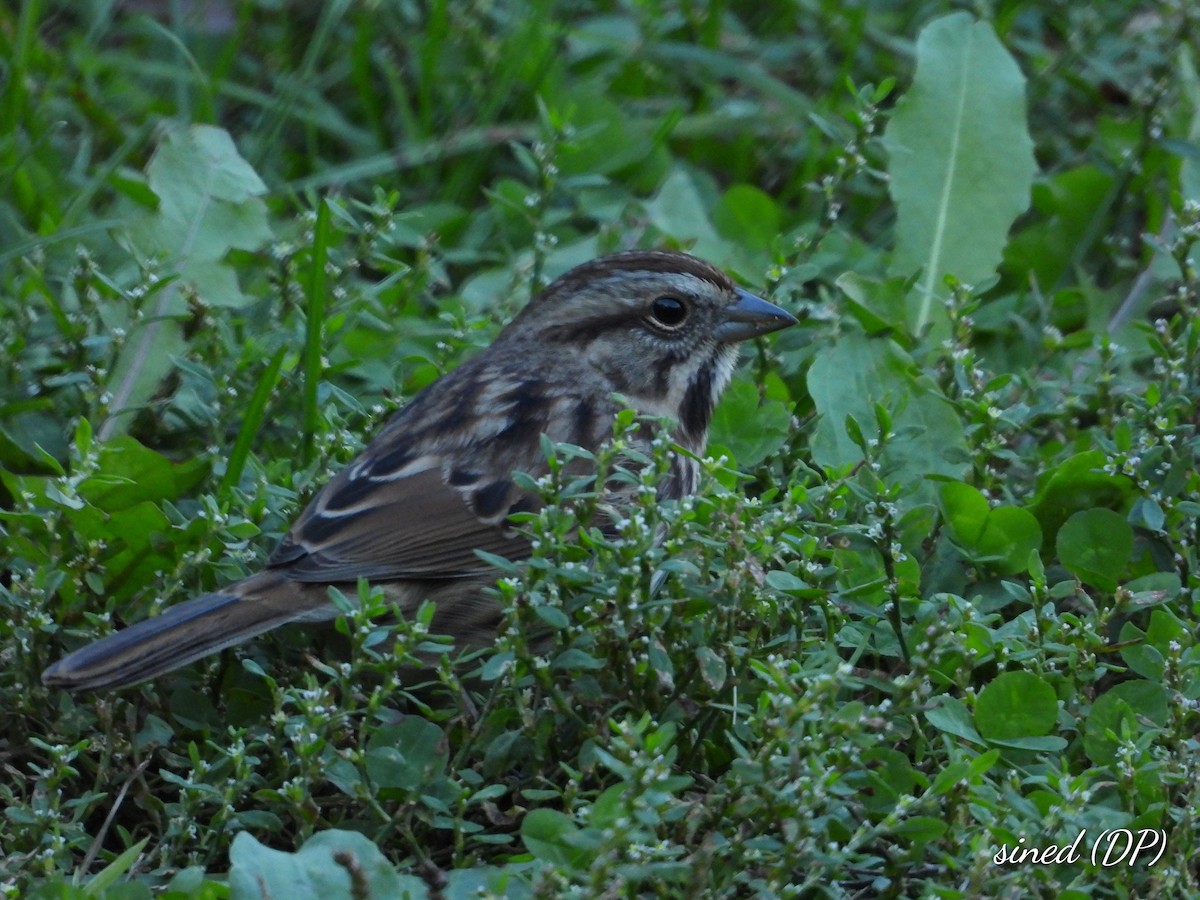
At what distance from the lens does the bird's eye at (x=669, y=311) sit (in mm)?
3494

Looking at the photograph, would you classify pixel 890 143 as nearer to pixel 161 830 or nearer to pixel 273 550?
pixel 273 550

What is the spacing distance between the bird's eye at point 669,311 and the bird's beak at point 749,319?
8 cm

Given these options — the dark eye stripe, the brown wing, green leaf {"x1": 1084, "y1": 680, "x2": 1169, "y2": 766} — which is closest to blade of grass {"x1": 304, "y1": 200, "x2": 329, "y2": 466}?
the brown wing

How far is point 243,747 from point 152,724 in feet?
0.94

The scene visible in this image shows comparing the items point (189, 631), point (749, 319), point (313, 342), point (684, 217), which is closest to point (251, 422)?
point (313, 342)

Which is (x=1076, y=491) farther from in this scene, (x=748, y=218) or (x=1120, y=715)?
(x=748, y=218)

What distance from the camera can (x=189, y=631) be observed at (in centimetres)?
276

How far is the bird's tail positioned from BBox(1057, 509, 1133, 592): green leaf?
1.25m

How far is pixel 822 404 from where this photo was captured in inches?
136

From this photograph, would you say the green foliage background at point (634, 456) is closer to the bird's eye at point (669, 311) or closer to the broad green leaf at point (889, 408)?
the broad green leaf at point (889, 408)

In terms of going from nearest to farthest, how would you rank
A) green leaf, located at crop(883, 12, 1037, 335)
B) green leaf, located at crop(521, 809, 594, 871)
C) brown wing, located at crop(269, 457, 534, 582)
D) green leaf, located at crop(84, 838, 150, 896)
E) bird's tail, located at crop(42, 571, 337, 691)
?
green leaf, located at crop(521, 809, 594, 871), green leaf, located at crop(84, 838, 150, 896), bird's tail, located at crop(42, 571, 337, 691), brown wing, located at crop(269, 457, 534, 582), green leaf, located at crop(883, 12, 1037, 335)

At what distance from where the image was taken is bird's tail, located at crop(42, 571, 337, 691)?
2664mm

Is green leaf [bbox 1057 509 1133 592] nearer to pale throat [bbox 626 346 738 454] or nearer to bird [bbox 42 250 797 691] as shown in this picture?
bird [bbox 42 250 797 691]

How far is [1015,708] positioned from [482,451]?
3.49 feet
